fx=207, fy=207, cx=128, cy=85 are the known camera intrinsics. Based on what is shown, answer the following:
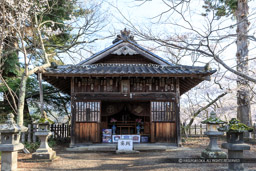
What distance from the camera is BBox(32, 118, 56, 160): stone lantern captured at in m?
8.25

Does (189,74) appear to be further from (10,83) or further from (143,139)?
(10,83)

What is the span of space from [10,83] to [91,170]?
401 inches

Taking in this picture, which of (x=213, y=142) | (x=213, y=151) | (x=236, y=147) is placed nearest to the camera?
(x=236, y=147)

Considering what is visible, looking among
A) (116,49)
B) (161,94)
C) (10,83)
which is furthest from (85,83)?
(10,83)

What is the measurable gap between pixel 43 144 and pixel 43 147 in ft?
0.39

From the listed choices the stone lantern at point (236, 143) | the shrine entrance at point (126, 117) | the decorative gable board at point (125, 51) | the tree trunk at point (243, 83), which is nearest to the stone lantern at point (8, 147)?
the stone lantern at point (236, 143)

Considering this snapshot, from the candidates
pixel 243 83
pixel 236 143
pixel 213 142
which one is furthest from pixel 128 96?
pixel 243 83

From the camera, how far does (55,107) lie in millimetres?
18781

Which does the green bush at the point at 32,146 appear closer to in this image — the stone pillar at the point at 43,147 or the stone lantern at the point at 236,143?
the stone pillar at the point at 43,147

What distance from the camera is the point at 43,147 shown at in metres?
8.52

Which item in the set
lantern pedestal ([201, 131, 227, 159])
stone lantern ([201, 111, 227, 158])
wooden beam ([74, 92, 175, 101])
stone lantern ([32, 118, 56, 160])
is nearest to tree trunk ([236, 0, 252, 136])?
wooden beam ([74, 92, 175, 101])

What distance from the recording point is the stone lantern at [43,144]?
8248 millimetres

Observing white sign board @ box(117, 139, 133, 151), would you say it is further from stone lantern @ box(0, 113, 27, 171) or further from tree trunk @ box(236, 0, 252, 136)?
tree trunk @ box(236, 0, 252, 136)

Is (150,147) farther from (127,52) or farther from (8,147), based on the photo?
(8,147)
